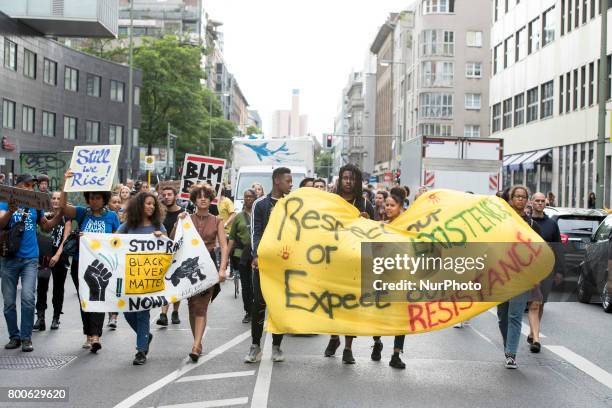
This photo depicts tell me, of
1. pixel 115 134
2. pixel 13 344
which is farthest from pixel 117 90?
pixel 13 344

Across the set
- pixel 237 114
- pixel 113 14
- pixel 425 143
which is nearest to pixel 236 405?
pixel 425 143

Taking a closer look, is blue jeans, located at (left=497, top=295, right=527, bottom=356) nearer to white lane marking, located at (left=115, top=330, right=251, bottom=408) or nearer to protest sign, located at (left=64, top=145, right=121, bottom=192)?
white lane marking, located at (left=115, top=330, right=251, bottom=408)

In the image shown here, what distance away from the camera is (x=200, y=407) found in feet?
24.1

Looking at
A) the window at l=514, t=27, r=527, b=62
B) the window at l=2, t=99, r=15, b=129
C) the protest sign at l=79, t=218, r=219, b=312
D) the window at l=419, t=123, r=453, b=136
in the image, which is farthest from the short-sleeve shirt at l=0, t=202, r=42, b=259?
the window at l=419, t=123, r=453, b=136

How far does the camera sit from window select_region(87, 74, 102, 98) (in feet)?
200

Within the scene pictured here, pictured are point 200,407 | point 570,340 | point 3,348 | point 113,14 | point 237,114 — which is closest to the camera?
point 200,407

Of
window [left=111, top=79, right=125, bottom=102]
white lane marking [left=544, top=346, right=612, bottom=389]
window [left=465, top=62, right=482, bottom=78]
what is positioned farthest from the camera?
window [left=465, top=62, right=482, bottom=78]

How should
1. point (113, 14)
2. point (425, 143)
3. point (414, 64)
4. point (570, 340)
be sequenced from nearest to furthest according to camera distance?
point (570, 340)
point (425, 143)
point (113, 14)
point (414, 64)

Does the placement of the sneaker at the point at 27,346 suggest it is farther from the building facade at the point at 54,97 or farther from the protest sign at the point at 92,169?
the building facade at the point at 54,97

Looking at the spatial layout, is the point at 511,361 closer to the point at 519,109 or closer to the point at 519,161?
the point at 519,161

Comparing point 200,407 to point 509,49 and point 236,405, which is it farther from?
point 509,49

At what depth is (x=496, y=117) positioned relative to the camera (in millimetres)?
58938

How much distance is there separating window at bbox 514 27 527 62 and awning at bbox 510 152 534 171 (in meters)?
5.28

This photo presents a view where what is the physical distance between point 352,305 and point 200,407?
1.93 meters
